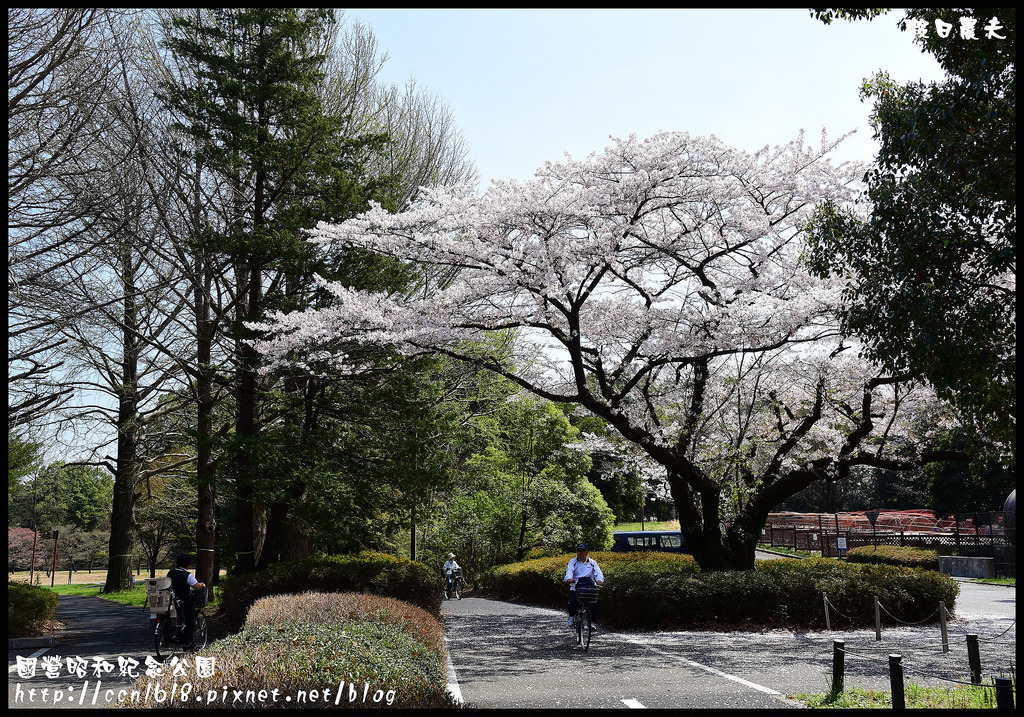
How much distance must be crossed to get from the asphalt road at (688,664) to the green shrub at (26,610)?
8.21 metres

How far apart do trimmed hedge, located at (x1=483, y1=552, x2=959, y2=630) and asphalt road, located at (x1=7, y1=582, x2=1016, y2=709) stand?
2.17 feet

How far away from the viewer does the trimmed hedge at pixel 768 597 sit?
14.5m

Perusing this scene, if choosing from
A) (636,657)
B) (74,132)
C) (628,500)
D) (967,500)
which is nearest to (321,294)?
(74,132)

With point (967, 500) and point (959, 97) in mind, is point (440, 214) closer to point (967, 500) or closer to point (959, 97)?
point (959, 97)

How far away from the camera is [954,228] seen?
7.95 metres

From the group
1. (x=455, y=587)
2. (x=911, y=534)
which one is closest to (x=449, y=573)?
(x=455, y=587)

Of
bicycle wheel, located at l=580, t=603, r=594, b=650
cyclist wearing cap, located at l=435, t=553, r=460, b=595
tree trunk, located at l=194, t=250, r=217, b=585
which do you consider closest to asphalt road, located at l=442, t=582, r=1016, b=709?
bicycle wheel, located at l=580, t=603, r=594, b=650

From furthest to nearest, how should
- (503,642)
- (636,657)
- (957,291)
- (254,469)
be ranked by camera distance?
1. (254,469)
2. (503,642)
3. (636,657)
4. (957,291)

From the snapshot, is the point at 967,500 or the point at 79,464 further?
the point at 967,500

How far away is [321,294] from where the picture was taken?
18.1 meters

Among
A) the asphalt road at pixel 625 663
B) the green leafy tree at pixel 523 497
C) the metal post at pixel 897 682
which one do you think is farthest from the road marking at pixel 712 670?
the green leafy tree at pixel 523 497

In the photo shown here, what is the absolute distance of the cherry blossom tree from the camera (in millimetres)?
14023

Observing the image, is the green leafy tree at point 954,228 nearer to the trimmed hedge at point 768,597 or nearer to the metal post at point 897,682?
the metal post at point 897,682

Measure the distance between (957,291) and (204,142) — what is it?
666 inches
